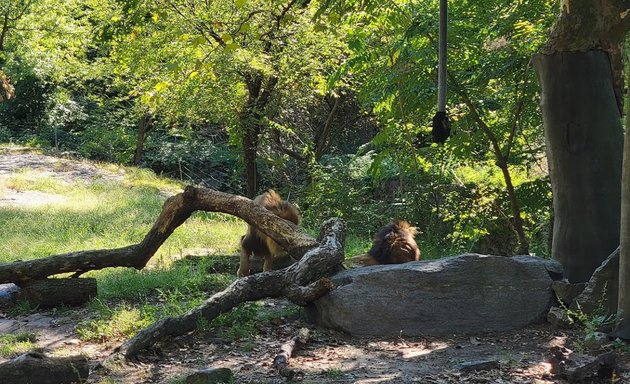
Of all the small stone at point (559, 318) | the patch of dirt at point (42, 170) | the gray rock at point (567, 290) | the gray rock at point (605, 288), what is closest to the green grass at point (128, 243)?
the patch of dirt at point (42, 170)

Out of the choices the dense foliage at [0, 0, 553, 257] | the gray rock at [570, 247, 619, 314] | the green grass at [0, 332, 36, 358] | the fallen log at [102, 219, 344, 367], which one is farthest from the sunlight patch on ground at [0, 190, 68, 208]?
the gray rock at [570, 247, 619, 314]

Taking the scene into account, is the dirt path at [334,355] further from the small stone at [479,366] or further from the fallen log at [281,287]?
the fallen log at [281,287]

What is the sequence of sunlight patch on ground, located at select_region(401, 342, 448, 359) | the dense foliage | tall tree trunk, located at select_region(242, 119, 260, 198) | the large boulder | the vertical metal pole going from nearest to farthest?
sunlight patch on ground, located at select_region(401, 342, 448, 359), the vertical metal pole, the large boulder, the dense foliage, tall tree trunk, located at select_region(242, 119, 260, 198)

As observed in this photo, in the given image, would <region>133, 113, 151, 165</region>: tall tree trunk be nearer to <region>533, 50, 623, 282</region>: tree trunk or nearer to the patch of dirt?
the patch of dirt

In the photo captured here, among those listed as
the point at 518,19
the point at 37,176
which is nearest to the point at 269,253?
the point at 518,19

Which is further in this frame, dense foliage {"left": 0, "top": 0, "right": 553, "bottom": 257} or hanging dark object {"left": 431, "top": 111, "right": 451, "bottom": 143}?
dense foliage {"left": 0, "top": 0, "right": 553, "bottom": 257}

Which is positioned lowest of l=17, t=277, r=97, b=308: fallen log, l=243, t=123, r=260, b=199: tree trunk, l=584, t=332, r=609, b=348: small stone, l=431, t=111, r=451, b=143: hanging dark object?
l=17, t=277, r=97, b=308: fallen log

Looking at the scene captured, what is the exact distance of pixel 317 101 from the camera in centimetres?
2236

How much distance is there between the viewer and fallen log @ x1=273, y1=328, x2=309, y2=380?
19.2 feet

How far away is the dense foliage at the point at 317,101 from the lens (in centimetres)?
1010

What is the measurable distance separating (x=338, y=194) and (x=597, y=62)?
953 cm

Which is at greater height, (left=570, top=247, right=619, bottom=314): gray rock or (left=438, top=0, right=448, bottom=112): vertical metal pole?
(left=438, top=0, right=448, bottom=112): vertical metal pole

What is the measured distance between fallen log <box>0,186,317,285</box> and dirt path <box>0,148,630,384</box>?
1.97ft

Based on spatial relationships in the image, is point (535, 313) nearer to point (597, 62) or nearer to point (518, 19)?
point (597, 62)
